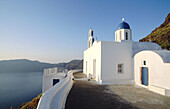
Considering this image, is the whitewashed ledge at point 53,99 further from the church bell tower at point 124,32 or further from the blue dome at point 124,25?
the blue dome at point 124,25

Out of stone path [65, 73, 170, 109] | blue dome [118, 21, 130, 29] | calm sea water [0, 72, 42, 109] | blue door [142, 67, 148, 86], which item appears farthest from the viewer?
calm sea water [0, 72, 42, 109]

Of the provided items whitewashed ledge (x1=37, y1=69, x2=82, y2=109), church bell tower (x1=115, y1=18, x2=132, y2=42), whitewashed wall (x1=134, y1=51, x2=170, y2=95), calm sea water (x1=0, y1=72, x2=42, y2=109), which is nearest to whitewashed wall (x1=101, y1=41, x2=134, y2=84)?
whitewashed wall (x1=134, y1=51, x2=170, y2=95)

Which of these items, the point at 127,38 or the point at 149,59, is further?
the point at 127,38

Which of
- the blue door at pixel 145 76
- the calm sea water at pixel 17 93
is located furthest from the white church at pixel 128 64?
the calm sea water at pixel 17 93

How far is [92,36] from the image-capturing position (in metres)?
19.9

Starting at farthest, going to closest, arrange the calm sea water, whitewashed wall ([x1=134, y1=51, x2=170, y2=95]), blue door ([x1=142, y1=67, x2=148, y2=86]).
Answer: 1. the calm sea water
2. blue door ([x1=142, y1=67, x2=148, y2=86])
3. whitewashed wall ([x1=134, y1=51, x2=170, y2=95])

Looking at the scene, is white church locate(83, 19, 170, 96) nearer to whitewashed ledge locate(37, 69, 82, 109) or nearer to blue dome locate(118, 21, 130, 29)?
blue dome locate(118, 21, 130, 29)

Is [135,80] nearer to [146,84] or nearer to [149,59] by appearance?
[146,84]

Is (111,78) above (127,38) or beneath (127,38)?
beneath

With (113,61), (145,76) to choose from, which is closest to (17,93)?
(113,61)

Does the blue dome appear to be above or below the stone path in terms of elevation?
above

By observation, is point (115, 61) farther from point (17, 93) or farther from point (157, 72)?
point (17, 93)

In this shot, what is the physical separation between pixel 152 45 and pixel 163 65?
19.9 feet

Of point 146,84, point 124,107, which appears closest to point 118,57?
point 146,84
